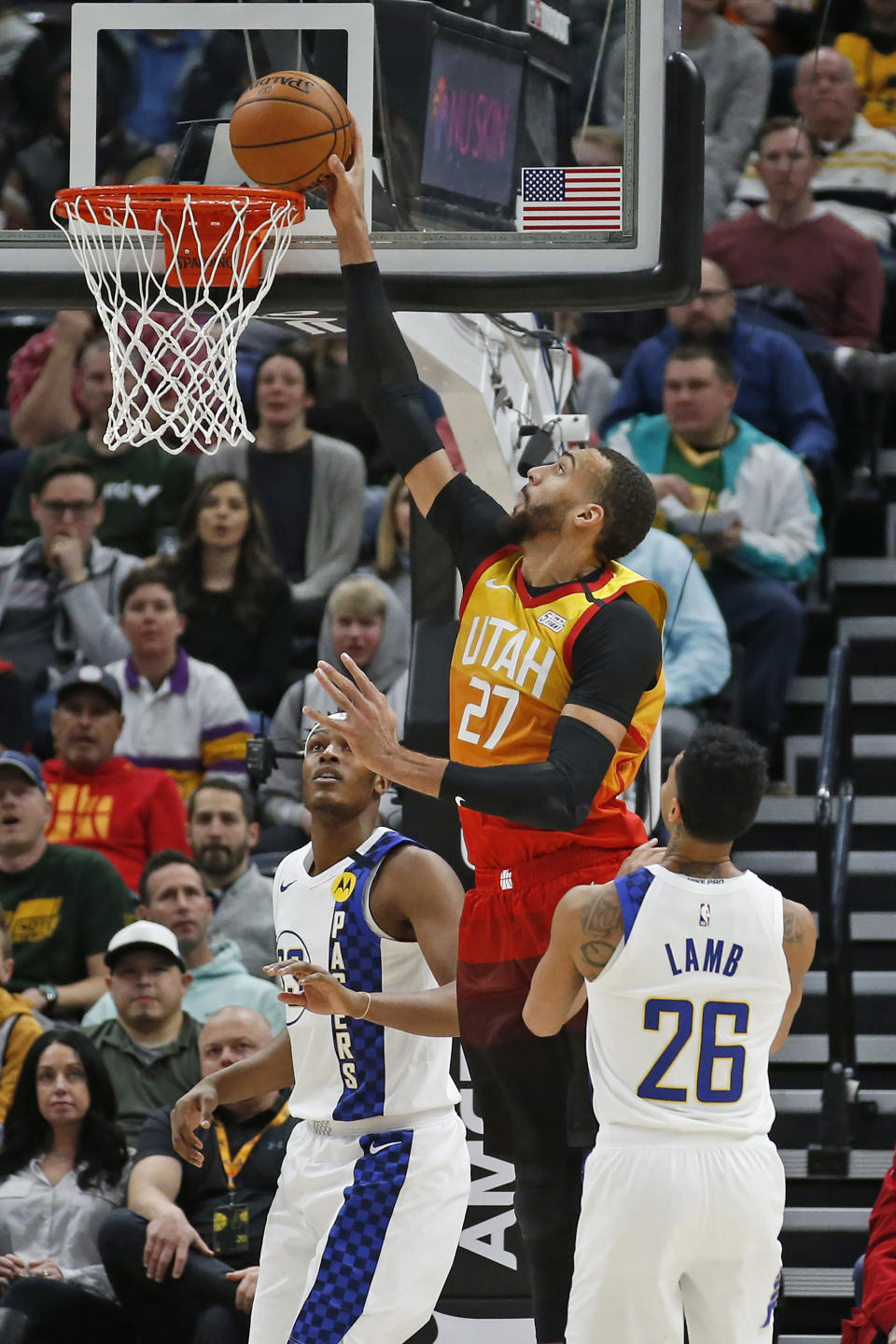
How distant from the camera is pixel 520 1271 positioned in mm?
6566

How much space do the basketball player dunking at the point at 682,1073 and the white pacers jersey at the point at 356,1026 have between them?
862mm

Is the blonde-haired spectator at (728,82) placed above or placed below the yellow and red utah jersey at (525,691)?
above

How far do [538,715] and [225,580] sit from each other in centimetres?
539

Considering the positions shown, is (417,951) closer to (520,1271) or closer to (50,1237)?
(520,1271)

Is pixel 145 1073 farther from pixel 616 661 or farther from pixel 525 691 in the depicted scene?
pixel 616 661

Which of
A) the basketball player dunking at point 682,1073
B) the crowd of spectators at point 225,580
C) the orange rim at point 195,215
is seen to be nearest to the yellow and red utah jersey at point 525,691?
the basketball player dunking at point 682,1073

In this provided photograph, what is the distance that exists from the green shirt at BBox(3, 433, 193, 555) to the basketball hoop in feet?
18.0

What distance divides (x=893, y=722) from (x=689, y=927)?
220 inches

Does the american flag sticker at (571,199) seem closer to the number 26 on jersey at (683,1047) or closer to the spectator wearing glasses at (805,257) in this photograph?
the number 26 on jersey at (683,1047)

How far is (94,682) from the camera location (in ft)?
29.4

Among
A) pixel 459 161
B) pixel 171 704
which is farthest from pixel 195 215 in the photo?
pixel 171 704

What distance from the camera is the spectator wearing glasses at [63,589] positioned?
32.7ft

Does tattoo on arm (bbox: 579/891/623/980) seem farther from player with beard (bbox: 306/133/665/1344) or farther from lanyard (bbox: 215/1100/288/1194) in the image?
lanyard (bbox: 215/1100/288/1194)

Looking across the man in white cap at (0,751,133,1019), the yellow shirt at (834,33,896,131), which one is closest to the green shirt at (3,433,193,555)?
the man in white cap at (0,751,133,1019)
